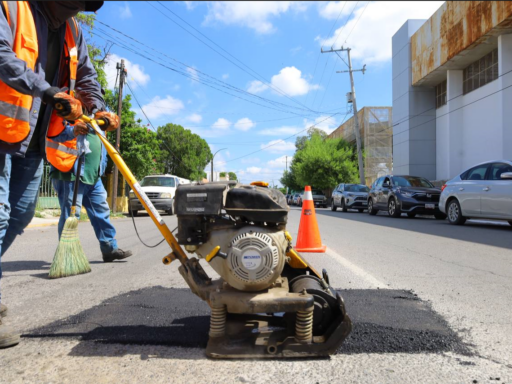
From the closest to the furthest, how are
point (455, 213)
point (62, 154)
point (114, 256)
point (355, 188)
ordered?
point (62, 154)
point (114, 256)
point (455, 213)
point (355, 188)

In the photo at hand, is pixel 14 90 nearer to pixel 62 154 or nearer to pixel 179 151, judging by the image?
pixel 62 154

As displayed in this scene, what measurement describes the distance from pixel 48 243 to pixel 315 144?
1544 inches

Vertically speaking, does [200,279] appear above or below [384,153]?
below

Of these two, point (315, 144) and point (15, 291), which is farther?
point (315, 144)

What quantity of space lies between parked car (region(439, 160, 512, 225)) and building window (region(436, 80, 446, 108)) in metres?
15.3

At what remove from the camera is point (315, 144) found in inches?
1736

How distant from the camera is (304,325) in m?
2.09

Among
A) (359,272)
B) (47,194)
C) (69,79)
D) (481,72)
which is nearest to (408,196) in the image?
(359,272)

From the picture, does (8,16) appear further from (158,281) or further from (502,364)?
(502,364)

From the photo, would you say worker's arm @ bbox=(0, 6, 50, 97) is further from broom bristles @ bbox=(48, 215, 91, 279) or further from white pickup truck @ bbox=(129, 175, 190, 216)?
white pickup truck @ bbox=(129, 175, 190, 216)

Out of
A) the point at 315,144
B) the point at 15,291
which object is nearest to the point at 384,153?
the point at 315,144

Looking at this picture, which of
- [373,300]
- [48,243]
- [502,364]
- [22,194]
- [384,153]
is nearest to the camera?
[502,364]

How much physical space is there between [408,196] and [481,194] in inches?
169

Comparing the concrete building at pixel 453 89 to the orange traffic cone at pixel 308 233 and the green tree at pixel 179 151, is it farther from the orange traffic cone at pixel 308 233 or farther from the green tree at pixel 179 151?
the green tree at pixel 179 151
